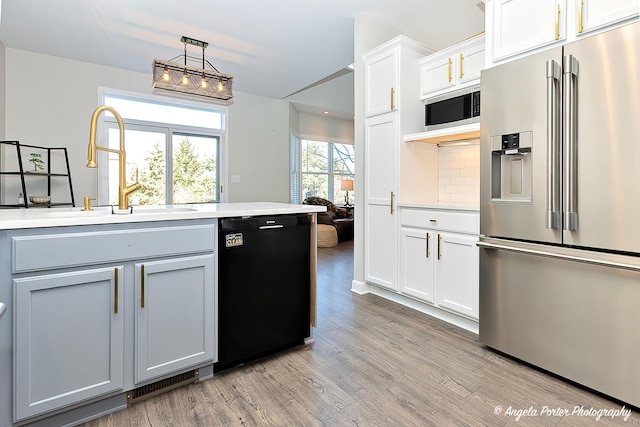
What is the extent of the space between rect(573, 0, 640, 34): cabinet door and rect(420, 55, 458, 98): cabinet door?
3.65 feet

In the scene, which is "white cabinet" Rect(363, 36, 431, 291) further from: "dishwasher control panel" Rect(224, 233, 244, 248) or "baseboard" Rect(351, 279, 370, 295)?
"dishwasher control panel" Rect(224, 233, 244, 248)

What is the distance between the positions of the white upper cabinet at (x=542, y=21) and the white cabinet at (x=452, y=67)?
1.72ft

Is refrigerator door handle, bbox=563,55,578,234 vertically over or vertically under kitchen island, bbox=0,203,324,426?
over

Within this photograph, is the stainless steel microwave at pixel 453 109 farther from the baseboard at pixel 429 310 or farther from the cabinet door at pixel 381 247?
the baseboard at pixel 429 310

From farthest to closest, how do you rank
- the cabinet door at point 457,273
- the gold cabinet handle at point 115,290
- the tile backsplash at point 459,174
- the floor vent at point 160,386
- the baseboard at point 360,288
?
the baseboard at point 360,288 → the tile backsplash at point 459,174 → the cabinet door at point 457,273 → the floor vent at point 160,386 → the gold cabinet handle at point 115,290

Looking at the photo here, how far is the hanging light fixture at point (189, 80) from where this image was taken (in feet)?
8.67

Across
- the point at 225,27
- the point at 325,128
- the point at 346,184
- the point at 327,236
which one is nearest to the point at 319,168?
the point at 346,184

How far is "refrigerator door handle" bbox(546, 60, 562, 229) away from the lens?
177cm

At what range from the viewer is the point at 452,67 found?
2906 mm

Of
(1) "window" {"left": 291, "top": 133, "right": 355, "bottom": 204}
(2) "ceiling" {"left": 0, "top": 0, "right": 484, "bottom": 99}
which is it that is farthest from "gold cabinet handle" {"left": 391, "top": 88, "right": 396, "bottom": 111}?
(1) "window" {"left": 291, "top": 133, "right": 355, "bottom": 204}

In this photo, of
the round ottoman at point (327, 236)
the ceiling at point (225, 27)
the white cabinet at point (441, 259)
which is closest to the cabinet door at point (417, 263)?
the white cabinet at point (441, 259)

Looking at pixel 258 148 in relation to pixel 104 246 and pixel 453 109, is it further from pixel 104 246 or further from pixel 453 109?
pixel 104 246

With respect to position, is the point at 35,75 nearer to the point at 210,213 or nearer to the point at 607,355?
the point at 210,213

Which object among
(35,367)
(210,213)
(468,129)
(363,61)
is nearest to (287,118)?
(363,61)
